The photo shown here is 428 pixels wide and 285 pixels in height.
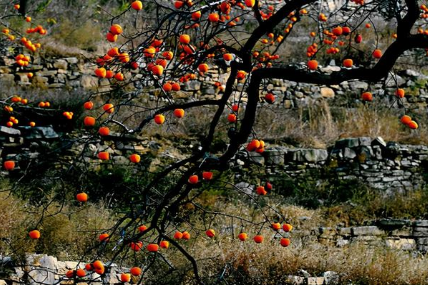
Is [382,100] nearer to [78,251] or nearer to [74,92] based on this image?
[74,92]

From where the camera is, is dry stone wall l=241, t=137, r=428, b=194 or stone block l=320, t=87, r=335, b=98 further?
stone block l=320, t=87, r=335, b=98

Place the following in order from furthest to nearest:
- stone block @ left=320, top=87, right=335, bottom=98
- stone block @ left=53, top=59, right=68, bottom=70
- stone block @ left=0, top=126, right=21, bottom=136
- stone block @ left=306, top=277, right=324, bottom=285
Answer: stone block @ left=320, top=87, right=335, bottom=98 < stone block @ left=53, top=59, right=68, bottom=70 < stone block @ left=0, top=126, right=21, bottom=136 < stone block @ left=306, top=277, right=324, bottom=285

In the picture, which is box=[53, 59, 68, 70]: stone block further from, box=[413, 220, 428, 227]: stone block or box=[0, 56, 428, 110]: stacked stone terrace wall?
box=[413, 220, 428, 227]: stone block

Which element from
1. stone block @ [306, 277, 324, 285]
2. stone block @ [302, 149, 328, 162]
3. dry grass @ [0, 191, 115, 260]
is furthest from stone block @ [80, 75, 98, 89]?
stone block @ [306, 277, 324, 285]

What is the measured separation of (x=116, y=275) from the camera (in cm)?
557

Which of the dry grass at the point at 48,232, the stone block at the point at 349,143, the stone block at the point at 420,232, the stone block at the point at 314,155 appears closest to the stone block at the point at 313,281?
the dry grass at the point at 48,232

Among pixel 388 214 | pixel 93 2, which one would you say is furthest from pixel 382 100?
pixel 93 2

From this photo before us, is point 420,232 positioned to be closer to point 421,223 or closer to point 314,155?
point 421,223

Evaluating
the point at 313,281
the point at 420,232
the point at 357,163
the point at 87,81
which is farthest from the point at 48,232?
the point at 87,81

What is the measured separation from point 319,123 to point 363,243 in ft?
12.5

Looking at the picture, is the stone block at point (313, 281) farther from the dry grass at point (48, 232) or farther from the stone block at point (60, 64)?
the stone block at point (60, 64)

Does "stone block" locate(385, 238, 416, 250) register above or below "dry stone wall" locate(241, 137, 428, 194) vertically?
below

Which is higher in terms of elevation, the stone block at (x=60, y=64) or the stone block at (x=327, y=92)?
the stone block at (x=327, y=92)

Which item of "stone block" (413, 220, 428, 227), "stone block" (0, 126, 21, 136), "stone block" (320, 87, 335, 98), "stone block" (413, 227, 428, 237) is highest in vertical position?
"stone block" (320, 87, 335, 98)
